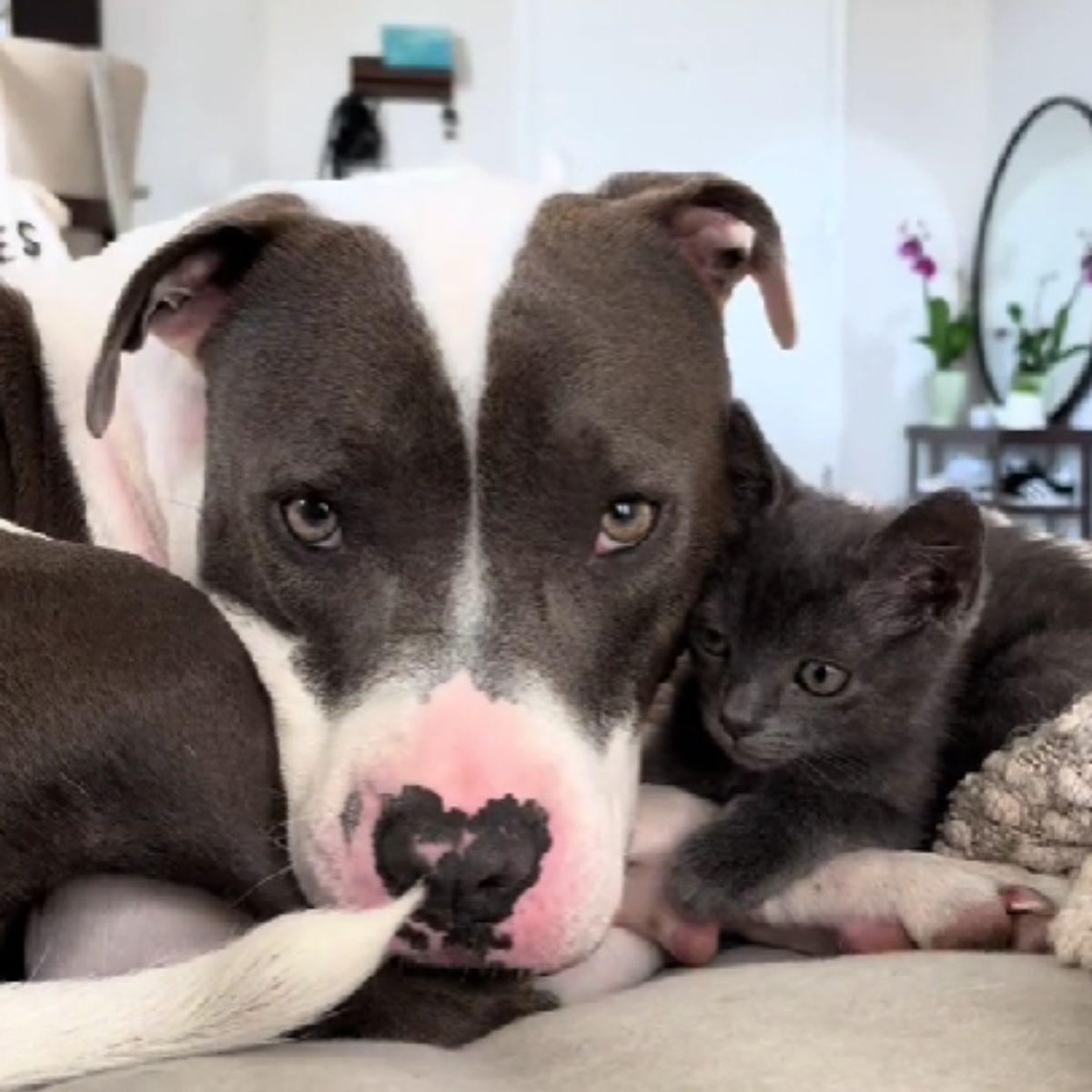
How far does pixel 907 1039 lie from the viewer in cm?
101

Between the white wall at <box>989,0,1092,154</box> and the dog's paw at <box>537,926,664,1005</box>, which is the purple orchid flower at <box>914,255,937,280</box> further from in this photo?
the dog's paw at <box>537,926,664,1005</box>

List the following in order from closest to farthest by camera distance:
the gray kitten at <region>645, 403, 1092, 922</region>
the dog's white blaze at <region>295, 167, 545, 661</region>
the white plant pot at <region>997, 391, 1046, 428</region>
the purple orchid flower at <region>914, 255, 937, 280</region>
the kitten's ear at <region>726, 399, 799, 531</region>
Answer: the dog's white blaze at <region>295, 167, 545, 661</region>, the gray kitten at <region>645, 403, 1092, 922</region>, the kitten's ear at <region>726, 399, 799, 531</region>, the white plant pot at <region>997, 391, 1046, 428</region>, the purple orchid flower at <region>914, 255, 937, 280</region>

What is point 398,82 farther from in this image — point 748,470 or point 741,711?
point 741,711

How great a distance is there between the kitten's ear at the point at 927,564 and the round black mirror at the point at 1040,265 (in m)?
4.78

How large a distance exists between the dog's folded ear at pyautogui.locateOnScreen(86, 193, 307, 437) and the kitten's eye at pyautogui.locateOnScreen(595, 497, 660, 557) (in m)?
0.38

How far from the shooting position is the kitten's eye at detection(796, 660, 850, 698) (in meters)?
1.46

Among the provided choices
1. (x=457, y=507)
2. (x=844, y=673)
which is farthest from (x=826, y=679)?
(x=457, y=507)

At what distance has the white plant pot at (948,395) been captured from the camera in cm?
639

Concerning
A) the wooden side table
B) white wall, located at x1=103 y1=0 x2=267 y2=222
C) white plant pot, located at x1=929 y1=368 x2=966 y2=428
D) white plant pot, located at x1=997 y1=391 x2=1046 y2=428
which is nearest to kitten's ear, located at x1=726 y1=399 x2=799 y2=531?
the wooden side table

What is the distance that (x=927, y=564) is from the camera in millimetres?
1444

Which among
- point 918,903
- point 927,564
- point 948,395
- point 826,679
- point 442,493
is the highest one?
point 442,493

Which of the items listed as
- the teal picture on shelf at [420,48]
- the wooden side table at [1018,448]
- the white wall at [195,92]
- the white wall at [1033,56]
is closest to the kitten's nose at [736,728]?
the wooden side table at [1018,448]

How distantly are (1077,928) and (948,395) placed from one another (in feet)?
17.9

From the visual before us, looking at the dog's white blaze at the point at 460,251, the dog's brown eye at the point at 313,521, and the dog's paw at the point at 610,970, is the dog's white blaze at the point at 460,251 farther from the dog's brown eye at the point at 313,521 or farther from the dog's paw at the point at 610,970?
the dog's paw at the point at 610,970
